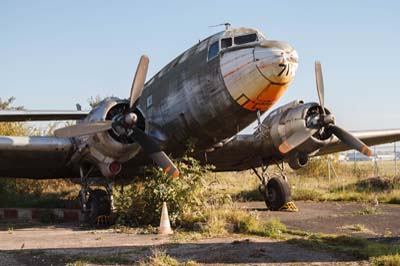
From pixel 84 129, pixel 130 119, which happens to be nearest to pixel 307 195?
pixel 130 119

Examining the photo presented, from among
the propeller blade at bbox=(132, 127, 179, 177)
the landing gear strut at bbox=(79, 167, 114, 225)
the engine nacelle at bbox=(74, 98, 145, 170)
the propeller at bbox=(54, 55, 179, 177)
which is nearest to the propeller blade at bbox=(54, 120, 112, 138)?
the propeller at bbox=(54, 55, 179, 177)

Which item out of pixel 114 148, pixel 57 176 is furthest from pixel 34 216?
pixel 114 148

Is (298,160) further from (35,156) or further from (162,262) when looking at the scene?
(162,262)

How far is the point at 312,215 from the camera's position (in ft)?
39.7

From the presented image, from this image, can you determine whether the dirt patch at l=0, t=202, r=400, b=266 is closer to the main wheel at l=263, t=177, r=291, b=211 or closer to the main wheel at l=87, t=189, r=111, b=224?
the main wheel at l=87, t=189, r=111, b=224

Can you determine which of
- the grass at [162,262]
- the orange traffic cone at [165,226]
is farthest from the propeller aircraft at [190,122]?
the grass at [162,262]

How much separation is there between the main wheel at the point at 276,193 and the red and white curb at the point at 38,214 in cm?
537

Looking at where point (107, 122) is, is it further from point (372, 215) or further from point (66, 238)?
point (372, 215)

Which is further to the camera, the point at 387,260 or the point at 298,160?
the point at 298,160

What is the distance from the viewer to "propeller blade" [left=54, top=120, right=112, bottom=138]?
991 cm

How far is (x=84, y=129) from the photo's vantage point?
392 inches

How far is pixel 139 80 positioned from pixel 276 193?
5.62 meters

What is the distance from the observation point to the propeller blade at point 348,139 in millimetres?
10680

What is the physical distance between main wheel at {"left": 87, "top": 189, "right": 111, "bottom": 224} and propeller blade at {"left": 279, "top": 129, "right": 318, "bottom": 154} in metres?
4.43
